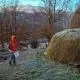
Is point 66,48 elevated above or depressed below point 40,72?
above

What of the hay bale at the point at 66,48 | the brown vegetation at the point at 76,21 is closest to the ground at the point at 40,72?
the hay bale at the point at 66,48

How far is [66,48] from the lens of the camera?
28.8 ft

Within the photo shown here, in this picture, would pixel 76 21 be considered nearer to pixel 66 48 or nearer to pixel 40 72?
pixel 66 48

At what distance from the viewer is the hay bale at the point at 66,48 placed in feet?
28.1

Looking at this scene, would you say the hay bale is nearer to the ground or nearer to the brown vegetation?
the ground

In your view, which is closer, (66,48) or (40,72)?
(40,72)

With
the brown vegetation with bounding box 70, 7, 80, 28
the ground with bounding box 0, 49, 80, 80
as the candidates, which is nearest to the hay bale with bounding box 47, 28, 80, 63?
the ground with bounding box 0, 49, 80, 80

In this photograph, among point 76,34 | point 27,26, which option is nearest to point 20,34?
point 27,26

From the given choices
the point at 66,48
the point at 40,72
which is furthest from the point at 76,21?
the point at 40,72

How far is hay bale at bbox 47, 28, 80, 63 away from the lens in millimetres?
8578

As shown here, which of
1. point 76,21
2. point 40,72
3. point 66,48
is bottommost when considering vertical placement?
point 40,72

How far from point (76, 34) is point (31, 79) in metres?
3.36

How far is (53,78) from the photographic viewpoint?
6582 mm

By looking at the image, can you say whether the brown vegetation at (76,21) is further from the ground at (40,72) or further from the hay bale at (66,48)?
the ground at (40,72)
